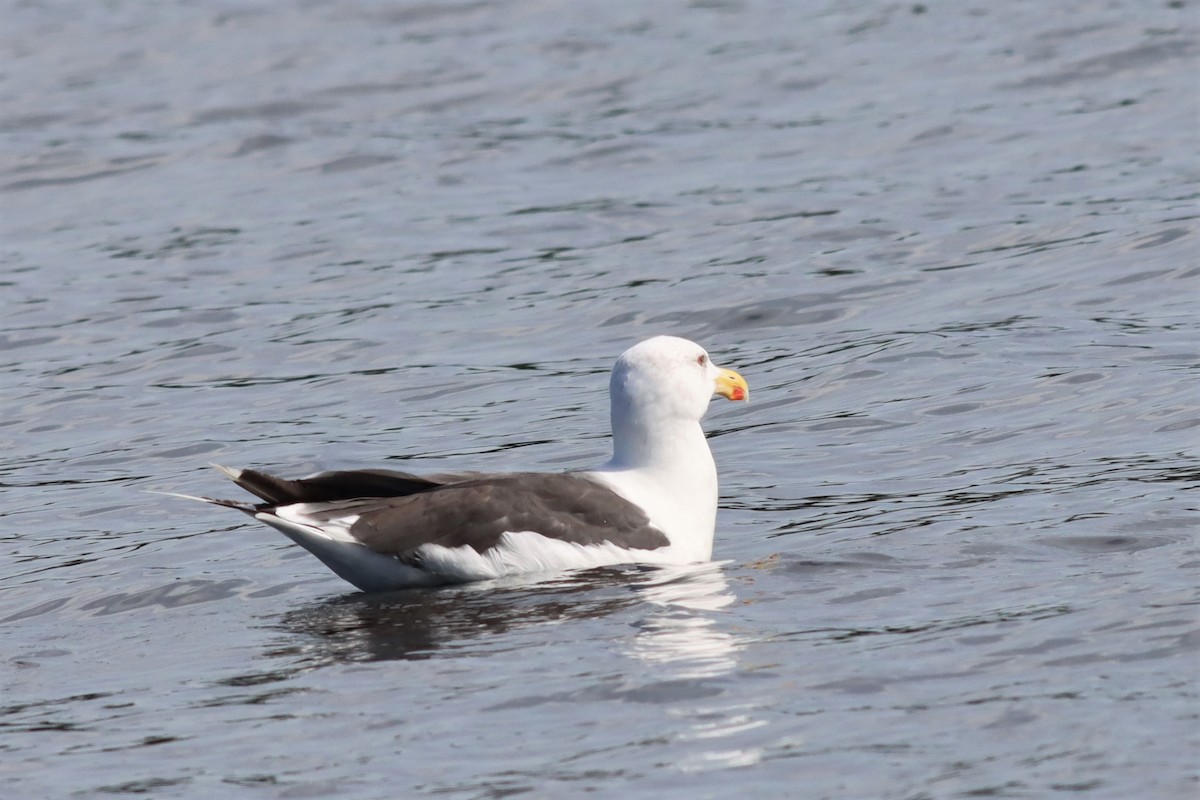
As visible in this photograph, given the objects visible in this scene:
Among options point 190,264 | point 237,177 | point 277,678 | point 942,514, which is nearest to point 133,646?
point 277,678

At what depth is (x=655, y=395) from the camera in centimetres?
1030

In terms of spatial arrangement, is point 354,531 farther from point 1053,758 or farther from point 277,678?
point 1053,758

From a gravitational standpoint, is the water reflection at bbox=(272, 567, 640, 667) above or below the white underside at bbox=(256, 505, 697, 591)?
below

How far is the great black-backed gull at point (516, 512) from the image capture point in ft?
31.4

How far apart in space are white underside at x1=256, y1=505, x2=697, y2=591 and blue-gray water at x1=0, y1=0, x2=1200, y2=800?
12 cm

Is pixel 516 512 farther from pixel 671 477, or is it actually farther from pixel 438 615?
pixel 671 477

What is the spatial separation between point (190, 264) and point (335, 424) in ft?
20.2

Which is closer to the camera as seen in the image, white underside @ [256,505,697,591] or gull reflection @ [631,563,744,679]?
gull reflection @ [631,563,744,679]

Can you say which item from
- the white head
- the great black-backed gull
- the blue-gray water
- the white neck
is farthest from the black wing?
the white head

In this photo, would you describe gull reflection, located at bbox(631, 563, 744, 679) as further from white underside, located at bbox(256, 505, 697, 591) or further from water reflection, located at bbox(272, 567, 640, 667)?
white underside, located at bbox(256, 505, 697, 591)

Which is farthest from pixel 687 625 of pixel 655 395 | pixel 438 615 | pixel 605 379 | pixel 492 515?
pixel 605 379

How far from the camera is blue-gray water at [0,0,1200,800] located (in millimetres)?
7324

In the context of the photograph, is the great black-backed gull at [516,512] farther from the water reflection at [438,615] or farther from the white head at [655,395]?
the water reflection at [438,615]

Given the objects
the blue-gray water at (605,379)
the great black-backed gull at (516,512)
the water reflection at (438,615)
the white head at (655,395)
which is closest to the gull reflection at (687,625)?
the blue-gray water at (605,379)
